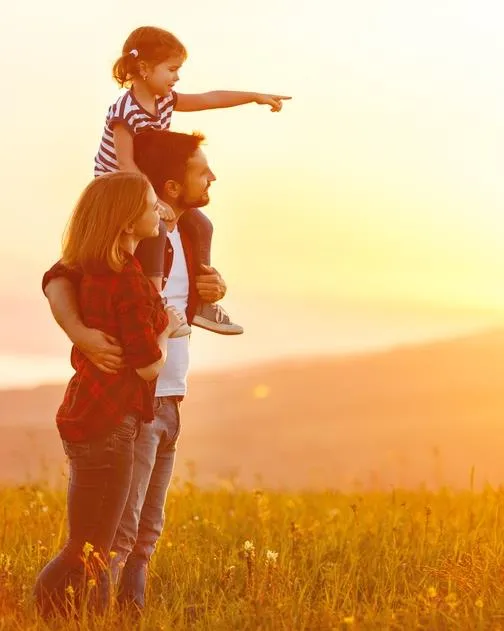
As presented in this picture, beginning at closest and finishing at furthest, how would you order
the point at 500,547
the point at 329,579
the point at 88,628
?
the point at 88,628
the point at 329,579
the point at 500,547

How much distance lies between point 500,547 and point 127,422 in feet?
10.1

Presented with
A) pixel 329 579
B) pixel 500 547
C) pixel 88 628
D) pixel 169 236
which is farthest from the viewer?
pixel 500 547

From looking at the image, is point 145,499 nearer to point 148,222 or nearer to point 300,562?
point 300,562

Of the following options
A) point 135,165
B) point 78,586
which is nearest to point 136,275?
point 135,165

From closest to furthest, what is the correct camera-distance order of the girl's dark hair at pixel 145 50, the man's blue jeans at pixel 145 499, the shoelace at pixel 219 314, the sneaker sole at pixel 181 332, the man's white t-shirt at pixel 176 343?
1. the sneaker sole at pixel 181 332
2. the man's blue jeans at pixel 145 499
3. the man's white t-shirt at pixel 176 343
4. the shoelace at pixel 219 314
5. the girl's dark hair at pixel 145 50

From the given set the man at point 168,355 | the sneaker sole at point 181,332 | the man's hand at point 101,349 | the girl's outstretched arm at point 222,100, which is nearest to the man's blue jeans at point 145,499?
the man at point 168,355

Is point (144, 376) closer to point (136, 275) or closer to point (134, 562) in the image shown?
point (136, 275)

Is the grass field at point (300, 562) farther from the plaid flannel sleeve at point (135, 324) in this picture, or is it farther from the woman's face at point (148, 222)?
the woman's face at point (148, 222)

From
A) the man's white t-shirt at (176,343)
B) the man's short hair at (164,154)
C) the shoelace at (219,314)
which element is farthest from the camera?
the shoelace at (219,314)

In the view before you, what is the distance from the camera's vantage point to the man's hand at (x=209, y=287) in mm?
5961

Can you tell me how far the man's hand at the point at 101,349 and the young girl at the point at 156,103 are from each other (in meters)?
1.16

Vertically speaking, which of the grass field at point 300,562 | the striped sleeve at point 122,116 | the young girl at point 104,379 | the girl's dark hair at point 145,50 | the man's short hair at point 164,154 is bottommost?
the grass field at point 300,562

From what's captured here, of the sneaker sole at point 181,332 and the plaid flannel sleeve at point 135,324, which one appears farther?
the sneaker sole at point 181,332

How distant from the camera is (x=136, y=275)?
5051mm
